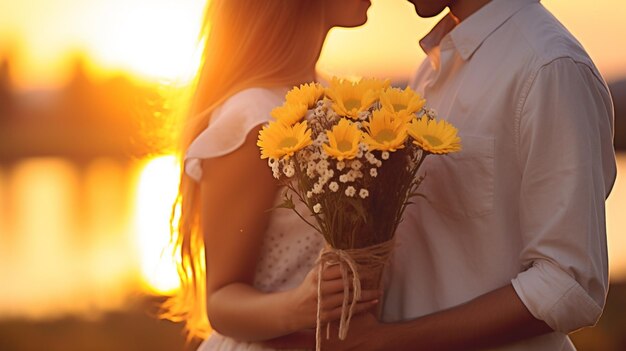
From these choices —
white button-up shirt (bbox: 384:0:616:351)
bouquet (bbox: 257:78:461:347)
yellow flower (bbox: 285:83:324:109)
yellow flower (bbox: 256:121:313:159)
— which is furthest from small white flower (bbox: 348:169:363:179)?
white button-up shirt (bbox: 384:0:616:351)

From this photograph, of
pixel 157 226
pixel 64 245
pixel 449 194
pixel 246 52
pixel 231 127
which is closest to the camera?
pixel 449 194

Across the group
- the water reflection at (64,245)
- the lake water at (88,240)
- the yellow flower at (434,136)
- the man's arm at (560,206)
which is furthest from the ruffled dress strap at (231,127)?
the water reflection at (64,245)

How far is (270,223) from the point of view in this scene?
3.21 m

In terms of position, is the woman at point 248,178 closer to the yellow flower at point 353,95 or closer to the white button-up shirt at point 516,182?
the white button-up shirt at point 516,182

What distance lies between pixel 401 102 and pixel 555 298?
0.55 meters

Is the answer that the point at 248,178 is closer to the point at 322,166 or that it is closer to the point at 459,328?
the point at 322,166

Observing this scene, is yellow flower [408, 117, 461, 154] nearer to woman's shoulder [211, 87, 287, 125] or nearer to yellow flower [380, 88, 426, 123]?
yellow flower [380, 88, 426, 123]

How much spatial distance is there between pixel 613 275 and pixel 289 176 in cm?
825

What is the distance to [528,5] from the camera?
3.05 meters

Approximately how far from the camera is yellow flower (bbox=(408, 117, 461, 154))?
2.70m

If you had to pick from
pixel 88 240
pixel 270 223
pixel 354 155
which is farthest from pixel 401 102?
pixel 88 240

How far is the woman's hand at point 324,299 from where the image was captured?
2832 mm

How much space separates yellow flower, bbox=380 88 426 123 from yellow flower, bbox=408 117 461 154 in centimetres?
3

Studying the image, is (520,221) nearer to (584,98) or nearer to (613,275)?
(584,98)
